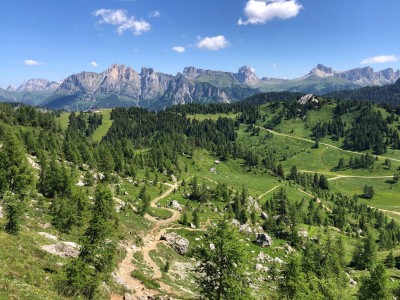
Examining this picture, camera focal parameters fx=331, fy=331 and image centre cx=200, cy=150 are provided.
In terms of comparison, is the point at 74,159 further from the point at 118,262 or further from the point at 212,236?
the point at 212,236

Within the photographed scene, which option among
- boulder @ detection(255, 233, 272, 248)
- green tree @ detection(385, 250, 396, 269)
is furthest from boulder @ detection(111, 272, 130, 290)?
green tree @ detection(385, 250, 396, 269)

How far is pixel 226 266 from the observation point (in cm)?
3369

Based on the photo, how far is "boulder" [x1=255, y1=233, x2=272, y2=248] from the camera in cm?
9503

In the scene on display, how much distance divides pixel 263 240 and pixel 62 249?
60.5 metres

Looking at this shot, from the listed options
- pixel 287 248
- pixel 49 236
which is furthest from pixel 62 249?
→ pixel 287 248

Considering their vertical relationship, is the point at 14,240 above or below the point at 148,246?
above

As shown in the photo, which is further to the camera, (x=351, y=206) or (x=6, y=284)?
(x=351, y=206)

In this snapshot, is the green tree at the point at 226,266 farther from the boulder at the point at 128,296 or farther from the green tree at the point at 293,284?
the boulder at the point at 128,296

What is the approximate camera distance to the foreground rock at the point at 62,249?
1937 inches

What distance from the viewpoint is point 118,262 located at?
60.2 meters

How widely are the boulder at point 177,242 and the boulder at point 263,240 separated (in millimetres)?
24048

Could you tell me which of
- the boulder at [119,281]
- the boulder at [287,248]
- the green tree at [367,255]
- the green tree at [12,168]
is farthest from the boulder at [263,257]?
the green tree at [12,168]

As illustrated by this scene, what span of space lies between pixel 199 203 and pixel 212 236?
8946 centimetres

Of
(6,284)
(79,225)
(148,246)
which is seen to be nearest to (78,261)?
(6,284)
